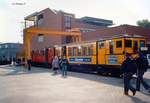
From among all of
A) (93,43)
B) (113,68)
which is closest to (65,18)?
(93,43)

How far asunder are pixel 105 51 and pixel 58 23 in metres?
33.0

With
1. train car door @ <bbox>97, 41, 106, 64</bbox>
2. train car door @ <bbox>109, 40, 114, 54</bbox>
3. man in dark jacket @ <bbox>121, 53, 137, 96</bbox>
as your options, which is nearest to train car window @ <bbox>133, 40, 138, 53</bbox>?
train car door @ <bbox>109, 40, 114, 54</bbox>

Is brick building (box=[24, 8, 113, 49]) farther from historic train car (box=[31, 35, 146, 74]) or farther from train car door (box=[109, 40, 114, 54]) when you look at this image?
train car door (box=[109, 40, 114, 54])

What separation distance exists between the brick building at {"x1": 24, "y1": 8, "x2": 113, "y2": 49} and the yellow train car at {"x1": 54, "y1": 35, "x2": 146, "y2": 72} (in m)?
20.4

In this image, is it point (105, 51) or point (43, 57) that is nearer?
point (105, 51)

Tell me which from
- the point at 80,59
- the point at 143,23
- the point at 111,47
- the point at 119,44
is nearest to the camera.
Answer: the point at 119,44

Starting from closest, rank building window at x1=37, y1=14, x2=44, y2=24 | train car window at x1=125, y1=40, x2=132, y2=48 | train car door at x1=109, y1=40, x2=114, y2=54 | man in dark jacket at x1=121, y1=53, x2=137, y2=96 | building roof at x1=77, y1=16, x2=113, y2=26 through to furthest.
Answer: man in dark jacket at x1=121, y1=53, x2=137, y2=96
train car window at x1=125, y1=40, x2=132, y2=48
train car door at x1=109, y1=40, x2=114, y2=54
building roof at x1=77, y1=16, x2=113, y2=26
building window at x1=37, y1=14, x2=44, y2=24

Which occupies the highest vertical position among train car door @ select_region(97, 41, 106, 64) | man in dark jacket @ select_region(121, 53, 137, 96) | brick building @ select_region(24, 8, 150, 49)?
brick building @ select_region(24, 8, 150, 49)

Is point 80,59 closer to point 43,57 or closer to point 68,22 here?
point 43,57

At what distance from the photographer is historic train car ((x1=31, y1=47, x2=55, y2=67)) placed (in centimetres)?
3365

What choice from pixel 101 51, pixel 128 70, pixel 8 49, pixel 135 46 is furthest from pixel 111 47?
pixel 8 49

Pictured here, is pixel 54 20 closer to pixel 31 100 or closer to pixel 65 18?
pixel 65 18

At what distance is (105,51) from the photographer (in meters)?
20.0

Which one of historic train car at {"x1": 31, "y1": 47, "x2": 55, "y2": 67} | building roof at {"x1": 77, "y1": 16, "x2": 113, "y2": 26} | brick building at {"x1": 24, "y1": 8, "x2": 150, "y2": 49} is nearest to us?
historic train car at {"x1": 31, "y1": 47, "x2": 55, "y2": 67}
